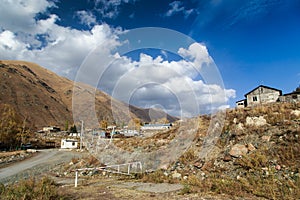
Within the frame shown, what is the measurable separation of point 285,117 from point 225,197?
31.6 feet

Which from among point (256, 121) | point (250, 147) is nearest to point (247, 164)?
point (250, 147)

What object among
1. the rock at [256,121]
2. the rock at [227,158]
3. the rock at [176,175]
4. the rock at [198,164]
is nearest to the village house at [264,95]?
the rock at [256,121]

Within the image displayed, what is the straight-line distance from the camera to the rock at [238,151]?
10.2m

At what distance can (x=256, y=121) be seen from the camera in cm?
1344

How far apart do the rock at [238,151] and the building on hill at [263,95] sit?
23902mm

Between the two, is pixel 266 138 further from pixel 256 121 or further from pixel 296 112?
pixel 296 112

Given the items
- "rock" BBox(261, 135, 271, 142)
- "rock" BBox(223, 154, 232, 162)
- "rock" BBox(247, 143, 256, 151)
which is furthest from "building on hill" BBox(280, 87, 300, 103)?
"rock" BBox(223, 154, 232, 162)

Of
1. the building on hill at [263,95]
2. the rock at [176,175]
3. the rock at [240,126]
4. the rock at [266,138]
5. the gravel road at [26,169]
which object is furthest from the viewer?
the building on hill at [263,95]

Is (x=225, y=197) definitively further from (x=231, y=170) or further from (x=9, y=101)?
(x=9, y=101)

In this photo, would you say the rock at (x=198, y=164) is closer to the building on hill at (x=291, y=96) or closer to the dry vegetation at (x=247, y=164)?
the dry vegetation at (x=247, y=164)

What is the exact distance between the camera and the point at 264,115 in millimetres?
14000

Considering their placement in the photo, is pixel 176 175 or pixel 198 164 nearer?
pixel 176 175

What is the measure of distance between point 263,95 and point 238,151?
25.7m

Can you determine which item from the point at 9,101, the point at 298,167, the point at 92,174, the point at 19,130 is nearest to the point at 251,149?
the point at 298,167
